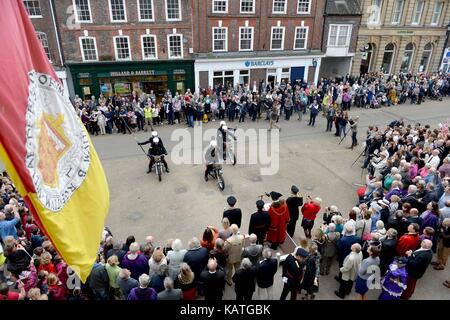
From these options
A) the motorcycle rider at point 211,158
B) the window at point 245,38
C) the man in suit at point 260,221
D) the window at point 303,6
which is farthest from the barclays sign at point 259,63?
the man in suit at point 260,221

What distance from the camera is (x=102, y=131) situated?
18.7m

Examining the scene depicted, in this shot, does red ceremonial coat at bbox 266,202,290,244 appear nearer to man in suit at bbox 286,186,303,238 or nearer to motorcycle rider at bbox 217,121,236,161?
man in suit at bbox 286,186,303,238

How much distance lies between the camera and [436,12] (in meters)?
30.9

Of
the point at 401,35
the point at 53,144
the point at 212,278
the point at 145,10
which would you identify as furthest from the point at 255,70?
the point at 53,144

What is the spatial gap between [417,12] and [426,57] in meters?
4.79

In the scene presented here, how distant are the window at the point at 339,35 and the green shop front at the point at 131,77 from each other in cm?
1159

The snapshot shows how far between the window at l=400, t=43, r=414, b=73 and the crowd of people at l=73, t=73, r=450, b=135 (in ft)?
23.4

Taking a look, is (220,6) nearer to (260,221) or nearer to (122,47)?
(122,47)

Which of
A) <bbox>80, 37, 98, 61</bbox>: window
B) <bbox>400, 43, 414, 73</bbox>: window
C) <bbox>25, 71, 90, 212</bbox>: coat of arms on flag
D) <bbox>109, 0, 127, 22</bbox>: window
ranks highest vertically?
<bbox>109, 0, 127, 22</bbox>: window

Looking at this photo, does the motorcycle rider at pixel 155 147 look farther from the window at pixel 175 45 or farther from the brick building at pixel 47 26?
the window at pixel 175 45

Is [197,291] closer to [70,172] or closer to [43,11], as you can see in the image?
[70,172]

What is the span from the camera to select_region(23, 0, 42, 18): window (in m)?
21.1

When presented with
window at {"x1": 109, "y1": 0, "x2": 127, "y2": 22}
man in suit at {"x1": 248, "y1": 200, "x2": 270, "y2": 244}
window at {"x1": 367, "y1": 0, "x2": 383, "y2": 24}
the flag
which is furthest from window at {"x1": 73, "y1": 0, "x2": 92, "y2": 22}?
window at {"x1": 367, "y1": 0, "x2": 383, "y2": 24}

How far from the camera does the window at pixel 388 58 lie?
31.1 meters
